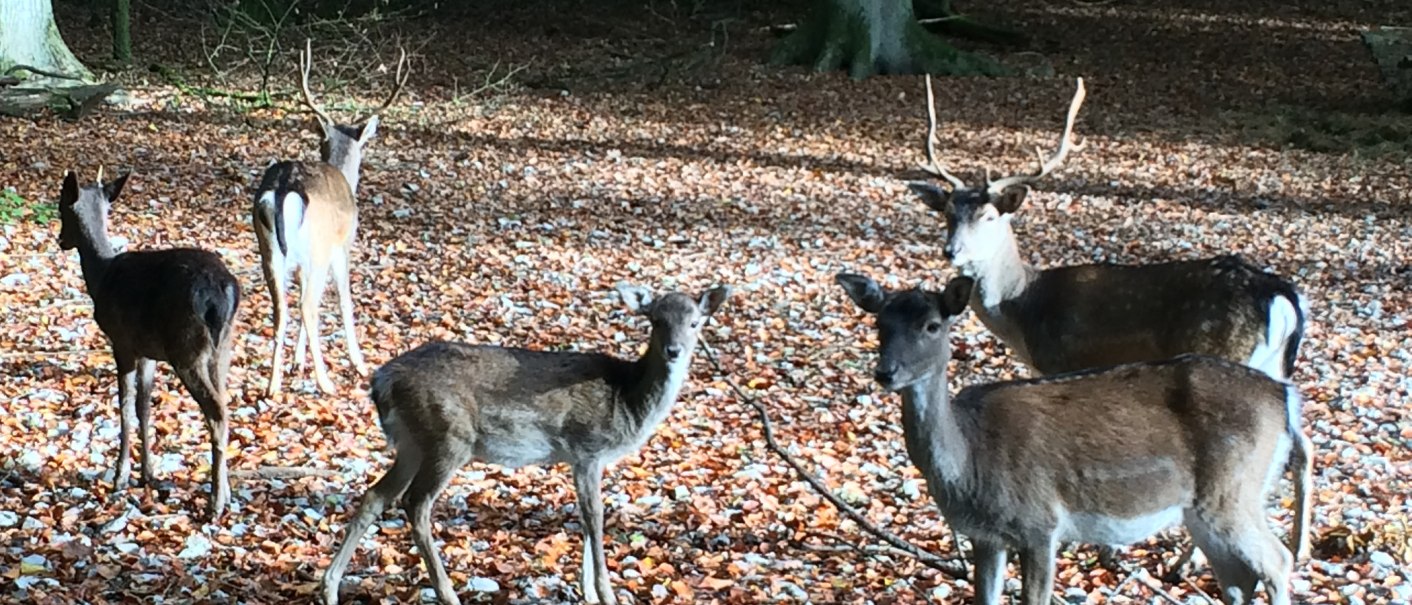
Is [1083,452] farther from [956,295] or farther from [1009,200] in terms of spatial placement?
[1009,200]

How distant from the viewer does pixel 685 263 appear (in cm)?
916

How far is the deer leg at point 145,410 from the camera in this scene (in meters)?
5.17

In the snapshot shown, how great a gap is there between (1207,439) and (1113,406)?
259 millimetres

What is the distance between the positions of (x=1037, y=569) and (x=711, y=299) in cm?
125

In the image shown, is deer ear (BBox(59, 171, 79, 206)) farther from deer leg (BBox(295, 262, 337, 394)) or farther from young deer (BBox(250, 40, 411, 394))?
deer leg (BBox(295, 262, 337, 394))

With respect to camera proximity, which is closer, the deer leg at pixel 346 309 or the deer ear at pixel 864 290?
the deer ear at pixel 864 290

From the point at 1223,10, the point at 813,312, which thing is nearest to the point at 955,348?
the point at 813,312

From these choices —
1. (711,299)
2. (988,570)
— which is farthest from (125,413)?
(988,570)

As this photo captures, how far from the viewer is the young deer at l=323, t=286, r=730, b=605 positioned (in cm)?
436

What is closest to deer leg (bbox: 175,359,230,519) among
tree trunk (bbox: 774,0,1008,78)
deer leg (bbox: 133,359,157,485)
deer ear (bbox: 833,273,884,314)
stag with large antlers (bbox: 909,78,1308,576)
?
deer leg (bbox: 133,359,157,485)

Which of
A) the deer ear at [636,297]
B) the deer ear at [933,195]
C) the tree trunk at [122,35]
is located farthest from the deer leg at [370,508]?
the tree trunk at [122,35]

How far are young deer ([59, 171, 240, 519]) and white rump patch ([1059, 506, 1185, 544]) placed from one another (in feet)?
8.86

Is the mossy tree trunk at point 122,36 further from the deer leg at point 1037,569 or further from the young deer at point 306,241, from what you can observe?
the deer leg at point 1037,569

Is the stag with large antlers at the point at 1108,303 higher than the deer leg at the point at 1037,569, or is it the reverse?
the stag with large antlers at the point at 1108,303
